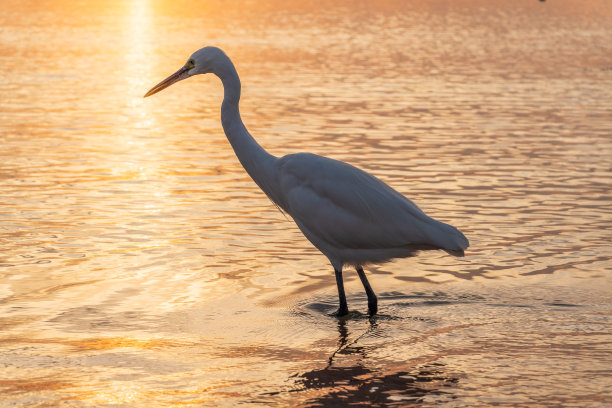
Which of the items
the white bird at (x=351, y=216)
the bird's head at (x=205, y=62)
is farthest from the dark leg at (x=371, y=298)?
the bird's head at (x=205, y=62)

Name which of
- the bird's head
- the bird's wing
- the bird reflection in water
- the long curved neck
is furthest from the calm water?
the bird's head

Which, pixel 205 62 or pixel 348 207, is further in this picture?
pixel 205 62

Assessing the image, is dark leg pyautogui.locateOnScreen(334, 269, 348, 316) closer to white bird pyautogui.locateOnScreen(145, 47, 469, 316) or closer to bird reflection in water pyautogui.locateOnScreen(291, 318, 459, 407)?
white bird pyautogui.locateOnScreen(145, 47, 469, 316)

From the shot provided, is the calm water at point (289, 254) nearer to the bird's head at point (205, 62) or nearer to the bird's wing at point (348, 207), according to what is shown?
the bird's wing at point (348, 207)

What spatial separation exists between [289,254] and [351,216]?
2.15 meters

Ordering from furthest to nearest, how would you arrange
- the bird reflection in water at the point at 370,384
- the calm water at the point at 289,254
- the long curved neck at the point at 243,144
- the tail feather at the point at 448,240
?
the long curved neck at the point at 243,144 < the tail feather at the point at 448,240 < the calm water at the point at 289,254 < the bird reflection in water at the point at 370,384

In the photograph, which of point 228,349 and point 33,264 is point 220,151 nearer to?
point 33,264

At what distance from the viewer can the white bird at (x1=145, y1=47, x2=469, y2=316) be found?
8.19 m

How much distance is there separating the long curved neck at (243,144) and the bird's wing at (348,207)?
0.89ft

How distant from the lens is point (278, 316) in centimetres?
845

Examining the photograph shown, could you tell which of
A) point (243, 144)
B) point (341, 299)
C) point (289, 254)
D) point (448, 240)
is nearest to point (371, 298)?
point (341, 299)

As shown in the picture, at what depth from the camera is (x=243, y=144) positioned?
8.84 m

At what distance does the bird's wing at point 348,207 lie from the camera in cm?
823

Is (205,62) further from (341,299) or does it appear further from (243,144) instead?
(341,299)
